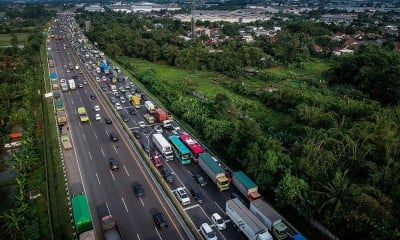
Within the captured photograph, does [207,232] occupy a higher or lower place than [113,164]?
lower

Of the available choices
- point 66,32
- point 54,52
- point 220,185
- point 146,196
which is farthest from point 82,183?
point 66,32

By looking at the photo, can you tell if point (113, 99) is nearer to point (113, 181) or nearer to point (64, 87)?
point (64, 87)

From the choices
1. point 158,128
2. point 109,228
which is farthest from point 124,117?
point 109,228

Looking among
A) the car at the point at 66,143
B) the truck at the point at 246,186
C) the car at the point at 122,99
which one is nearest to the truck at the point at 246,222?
the truck at the point at 246,186

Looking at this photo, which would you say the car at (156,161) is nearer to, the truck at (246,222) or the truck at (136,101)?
the truck at (246,222)

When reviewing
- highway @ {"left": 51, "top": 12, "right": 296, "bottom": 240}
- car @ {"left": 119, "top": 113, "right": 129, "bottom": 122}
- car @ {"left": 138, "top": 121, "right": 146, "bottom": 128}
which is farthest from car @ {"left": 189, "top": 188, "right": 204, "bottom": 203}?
car @ {"left": 119, "top": 113, "right": 129, "bottom": 122}

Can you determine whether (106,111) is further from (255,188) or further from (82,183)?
(255,188)
